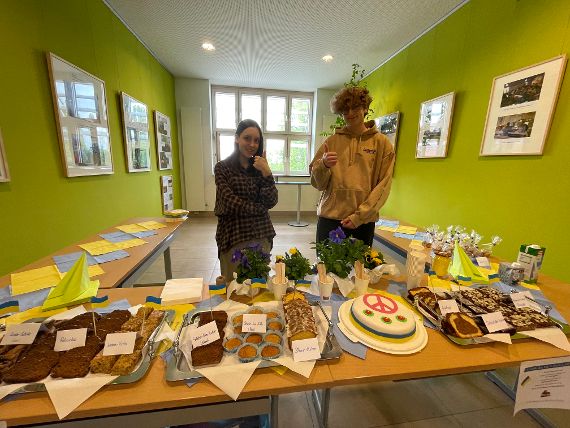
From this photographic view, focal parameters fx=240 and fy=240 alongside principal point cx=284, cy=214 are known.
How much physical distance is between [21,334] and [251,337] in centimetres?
69

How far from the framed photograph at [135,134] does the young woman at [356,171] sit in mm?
2642

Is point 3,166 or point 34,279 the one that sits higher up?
point 3,166

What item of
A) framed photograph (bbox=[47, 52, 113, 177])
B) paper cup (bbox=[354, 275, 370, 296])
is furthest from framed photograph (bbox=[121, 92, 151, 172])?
paper cup (bbox=[354, 275, 370, 296])

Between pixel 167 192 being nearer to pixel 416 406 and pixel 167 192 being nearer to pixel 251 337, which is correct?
pixel 251 337

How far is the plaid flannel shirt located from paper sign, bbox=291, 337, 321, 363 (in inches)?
32.8

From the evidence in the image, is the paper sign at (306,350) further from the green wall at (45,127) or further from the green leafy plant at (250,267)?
the green wall at (45,127)

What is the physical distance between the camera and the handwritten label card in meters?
0.71

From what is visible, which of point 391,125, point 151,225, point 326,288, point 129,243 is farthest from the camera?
point 391,125

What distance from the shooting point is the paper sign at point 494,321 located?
0.83 meters

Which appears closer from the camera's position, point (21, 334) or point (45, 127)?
point (21, 334)

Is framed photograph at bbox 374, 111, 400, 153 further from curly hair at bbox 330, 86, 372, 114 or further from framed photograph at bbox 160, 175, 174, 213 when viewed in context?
framed photograph at bbox 160, 175, 174, 213

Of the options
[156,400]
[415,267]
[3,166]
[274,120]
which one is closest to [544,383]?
[415,267]

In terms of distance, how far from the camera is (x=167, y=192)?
4445mm

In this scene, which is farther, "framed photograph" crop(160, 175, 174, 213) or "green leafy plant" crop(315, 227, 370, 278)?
"framed photograph" crop(160, 175, 174, 213)
